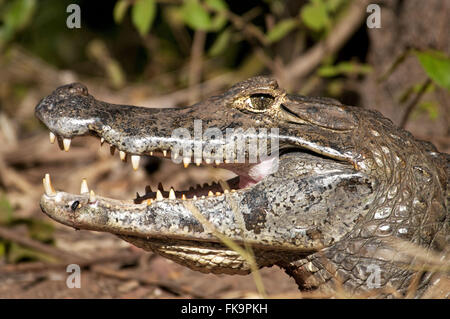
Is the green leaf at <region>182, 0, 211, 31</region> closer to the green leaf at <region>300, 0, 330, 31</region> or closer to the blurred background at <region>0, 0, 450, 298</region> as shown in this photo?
the blurred background at <region>0, 0, 450, 298</region>

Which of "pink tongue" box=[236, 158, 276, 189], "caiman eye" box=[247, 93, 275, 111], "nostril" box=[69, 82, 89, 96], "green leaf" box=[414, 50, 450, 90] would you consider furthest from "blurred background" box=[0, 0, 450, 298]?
"nostril" box=[69, 82, 89, 96]

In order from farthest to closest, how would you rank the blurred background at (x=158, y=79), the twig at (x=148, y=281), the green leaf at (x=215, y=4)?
the green leaf at (x=215, y=4)
the blurred background at (x=158, y=79)
the twig at (x=148, y=281)

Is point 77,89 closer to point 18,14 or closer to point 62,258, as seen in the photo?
point 62,258

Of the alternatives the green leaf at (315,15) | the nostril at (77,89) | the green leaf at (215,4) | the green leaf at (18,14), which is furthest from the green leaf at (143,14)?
the nostril at (77,89)

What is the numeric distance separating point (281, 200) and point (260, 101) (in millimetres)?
504

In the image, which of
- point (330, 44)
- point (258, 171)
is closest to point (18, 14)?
point (330, 44)

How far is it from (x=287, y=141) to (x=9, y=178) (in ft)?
12.6

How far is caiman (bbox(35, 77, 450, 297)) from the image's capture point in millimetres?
2512

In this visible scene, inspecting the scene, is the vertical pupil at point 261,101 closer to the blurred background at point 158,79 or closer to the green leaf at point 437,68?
the blurred background at point 158,79

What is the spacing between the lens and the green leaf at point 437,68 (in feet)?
11.2

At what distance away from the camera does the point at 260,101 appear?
8.96 feet

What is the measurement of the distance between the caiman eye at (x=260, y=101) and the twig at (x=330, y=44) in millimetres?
3029

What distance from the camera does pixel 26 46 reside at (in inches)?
329
